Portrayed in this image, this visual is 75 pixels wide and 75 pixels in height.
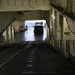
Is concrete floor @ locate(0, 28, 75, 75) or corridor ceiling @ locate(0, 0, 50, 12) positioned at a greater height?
corridor ceiling @ locate(0, 0, 50, 12)

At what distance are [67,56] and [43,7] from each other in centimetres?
1824

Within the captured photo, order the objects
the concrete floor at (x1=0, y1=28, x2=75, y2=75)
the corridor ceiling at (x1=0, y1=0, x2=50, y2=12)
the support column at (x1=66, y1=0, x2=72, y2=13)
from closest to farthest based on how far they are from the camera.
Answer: the concrete floor at (x1=0, y1=28, x2=75, y2=75) < the support column at (x1=66, y1=0, x2=72, y2=13) < the corridor ceiling at (x1=0, y1=0, x2=50, y2=12)

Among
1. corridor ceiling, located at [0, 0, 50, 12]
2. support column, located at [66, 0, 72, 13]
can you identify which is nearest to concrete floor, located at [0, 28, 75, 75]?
support column, located at [66, 0, 72, 13]

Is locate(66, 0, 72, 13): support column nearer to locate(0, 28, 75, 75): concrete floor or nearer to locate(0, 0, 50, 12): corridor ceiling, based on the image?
locate(0, 28, 75, 75): concrete floor

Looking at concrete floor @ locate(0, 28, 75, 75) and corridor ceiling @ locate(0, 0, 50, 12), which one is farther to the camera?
corridor ceiling @ locate(0, 0, 50, 12)

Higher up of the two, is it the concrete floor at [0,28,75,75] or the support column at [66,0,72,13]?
the support column at [66,0,72,13]

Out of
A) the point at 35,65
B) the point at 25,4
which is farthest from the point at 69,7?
the point at 25,4

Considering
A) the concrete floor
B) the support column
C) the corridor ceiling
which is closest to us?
the concrete floor

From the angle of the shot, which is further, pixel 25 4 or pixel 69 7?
pixel 25 4

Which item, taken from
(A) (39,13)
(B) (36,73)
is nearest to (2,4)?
(A) (39,13)

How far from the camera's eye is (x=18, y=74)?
423 inches

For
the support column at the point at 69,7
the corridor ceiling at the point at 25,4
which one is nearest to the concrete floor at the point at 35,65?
the support column at the point at 69,7

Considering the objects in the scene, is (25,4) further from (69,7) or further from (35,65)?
(35,65)

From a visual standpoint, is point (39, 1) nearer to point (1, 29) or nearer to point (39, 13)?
point (1, 29)
